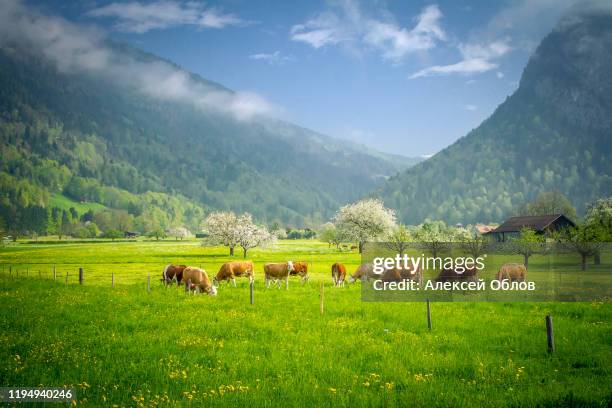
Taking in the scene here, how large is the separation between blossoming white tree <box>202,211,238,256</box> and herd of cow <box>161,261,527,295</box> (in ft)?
184

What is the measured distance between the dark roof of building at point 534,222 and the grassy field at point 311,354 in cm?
8171

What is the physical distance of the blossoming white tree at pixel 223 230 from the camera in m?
99.1

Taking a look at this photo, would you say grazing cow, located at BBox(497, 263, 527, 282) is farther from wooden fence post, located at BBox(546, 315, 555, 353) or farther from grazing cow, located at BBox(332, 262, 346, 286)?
wooden fence post, located at BBox(546, 315, 555, 353)

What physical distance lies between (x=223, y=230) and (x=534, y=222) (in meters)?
71.0

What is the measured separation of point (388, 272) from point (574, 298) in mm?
13196

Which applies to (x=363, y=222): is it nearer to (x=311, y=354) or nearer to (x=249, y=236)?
(x=249, y=236)

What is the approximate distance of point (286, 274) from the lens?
39.8m

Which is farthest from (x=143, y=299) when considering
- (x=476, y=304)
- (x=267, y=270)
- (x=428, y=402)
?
(x=428, y=402)

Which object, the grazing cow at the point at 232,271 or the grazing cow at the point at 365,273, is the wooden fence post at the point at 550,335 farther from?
the grazing cow at the point at 232,271

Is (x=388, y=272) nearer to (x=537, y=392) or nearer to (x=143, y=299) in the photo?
(x=143, y=299)

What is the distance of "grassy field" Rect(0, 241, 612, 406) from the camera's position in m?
12.4

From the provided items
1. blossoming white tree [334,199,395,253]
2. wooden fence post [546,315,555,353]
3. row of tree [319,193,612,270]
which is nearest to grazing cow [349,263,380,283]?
row of tree [319,193,612,270]

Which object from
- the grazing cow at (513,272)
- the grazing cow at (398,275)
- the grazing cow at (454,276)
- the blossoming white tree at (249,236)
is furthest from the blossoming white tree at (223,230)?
the grazing cow at (513,272)

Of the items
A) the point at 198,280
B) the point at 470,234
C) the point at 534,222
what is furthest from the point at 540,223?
the point at 198,280
